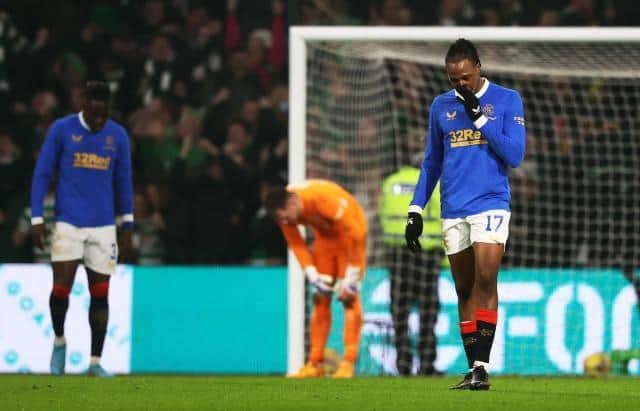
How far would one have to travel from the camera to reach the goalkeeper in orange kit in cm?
1013

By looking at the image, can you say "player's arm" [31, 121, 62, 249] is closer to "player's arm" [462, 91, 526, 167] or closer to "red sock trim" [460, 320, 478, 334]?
"red sock trim" [460, 320, 478, 334]

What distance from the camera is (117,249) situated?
9.67 metres

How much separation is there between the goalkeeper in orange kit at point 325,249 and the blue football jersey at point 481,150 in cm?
271

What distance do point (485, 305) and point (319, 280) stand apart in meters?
3.05

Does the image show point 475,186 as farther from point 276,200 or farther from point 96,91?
point 96,91

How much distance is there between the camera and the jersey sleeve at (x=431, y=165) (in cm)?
759

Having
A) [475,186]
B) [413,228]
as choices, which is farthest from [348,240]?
[475,186]

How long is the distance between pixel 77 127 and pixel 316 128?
3.52 m

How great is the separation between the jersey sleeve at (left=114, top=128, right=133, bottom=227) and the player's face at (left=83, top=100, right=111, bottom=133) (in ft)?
0.69

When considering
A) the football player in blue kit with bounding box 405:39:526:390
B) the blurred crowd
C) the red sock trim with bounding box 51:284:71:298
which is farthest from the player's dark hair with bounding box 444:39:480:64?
the blurred crowd

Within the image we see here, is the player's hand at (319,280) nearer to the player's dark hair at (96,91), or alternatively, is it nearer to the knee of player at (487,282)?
the player's dark hair at (96,91)

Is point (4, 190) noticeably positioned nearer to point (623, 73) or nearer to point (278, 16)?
point (278, 16)

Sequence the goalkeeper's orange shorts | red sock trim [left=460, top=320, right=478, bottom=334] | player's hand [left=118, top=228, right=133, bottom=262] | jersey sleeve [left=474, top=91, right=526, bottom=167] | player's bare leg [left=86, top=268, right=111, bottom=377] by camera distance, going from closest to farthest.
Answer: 1. jersey sleeve [left=474, top=91, right=526, bottom=167]
2. red sock trim [left=460, top=320, right=478, bottom=334]
3. player's bare leg [left=86, top=268, right=111, bottom=377]
4. player's hand [left=118, top=228, right=133, bottom=262]
5. the goalkeeper's orange shorts

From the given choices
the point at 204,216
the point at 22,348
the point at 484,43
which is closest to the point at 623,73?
the point at 484,43
